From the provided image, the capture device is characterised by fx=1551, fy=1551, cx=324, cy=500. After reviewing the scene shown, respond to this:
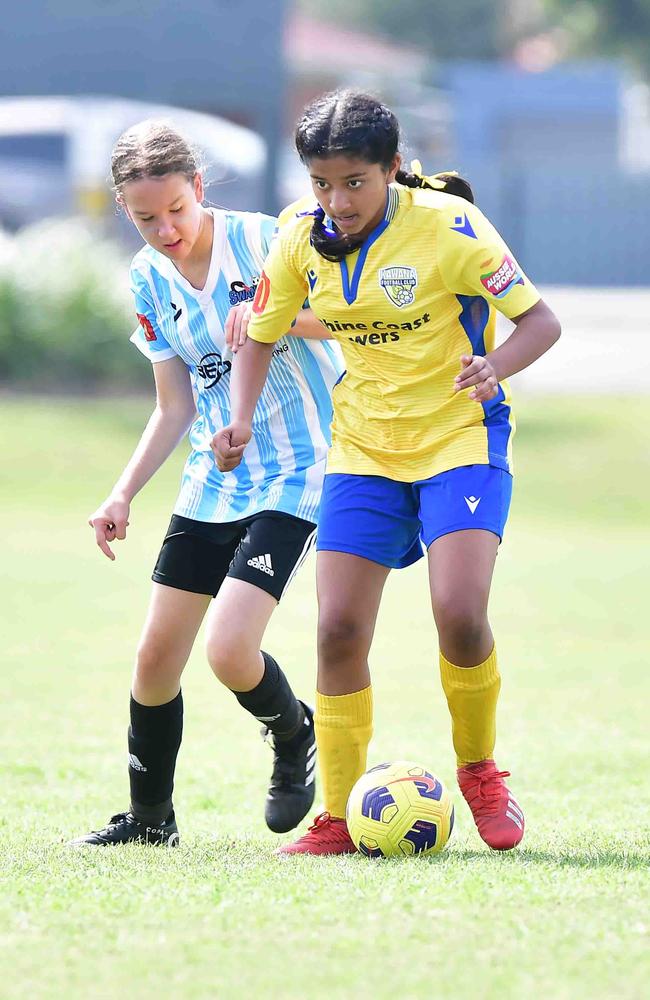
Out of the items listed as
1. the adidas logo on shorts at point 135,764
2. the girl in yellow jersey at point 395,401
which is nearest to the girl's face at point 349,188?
the girl in yellow jersey at point 395,401

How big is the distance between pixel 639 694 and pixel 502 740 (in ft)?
4.51

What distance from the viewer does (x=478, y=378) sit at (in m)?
4.11

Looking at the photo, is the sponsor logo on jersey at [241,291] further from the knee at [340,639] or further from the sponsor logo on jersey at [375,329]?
the knee at [340,639]

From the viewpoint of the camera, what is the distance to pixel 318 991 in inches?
117

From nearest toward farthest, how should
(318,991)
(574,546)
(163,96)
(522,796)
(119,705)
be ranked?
(318,991)
(522,796)
(119,705)
(574,546)
(163,96)

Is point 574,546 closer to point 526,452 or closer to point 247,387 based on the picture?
point 526,452

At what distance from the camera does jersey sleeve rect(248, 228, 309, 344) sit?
4488 mm

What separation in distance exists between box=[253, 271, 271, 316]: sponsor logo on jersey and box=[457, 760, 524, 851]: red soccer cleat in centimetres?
148

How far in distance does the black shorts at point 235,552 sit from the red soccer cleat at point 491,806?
79cm

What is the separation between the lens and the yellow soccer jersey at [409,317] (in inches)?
168

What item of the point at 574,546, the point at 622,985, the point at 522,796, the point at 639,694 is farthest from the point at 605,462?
the point at 622,985

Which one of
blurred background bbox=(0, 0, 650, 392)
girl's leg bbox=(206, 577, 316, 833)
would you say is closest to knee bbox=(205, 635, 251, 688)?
girl's leg bbox=(206, 577, 316, 833)

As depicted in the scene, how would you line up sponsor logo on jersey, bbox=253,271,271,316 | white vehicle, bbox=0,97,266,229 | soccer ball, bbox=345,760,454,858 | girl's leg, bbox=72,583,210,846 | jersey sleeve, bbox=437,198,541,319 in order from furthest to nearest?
white vehicle, bbox=0,97,266,229
girl's leg, bbox=72,583,210,846
sponsor logo on jersey, bbox=253,271,271,316
soccer ball, bbox=345,760,454,858
jersey sleeve, bbox=437,198,541,319

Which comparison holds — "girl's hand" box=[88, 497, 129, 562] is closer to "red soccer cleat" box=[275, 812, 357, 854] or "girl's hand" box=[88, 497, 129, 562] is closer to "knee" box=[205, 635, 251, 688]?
"knee" box=[205, 635, 251, 688]
